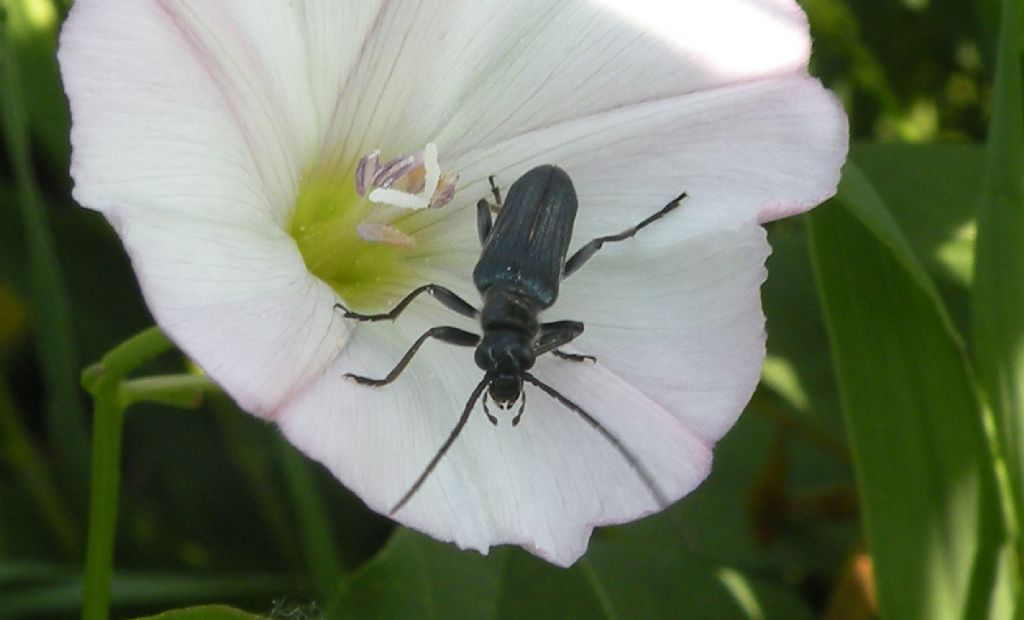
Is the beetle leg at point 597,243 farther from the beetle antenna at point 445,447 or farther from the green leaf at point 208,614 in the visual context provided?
the green leaf at point 208,614

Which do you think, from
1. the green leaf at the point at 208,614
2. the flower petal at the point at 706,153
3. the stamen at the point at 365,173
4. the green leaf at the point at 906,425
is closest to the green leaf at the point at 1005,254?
the green leaf at the point at 906,425

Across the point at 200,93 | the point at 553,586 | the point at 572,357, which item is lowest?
the point at 553,586

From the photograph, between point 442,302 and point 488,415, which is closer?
point 488,415

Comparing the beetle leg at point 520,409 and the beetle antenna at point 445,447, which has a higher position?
the beetle antenna at point 445,447

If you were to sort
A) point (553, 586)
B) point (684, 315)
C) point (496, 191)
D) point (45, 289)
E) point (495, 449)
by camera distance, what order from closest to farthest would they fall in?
point (495, 449)
point (684, 315)
point (496, 191)
point (553, 586)
point (45, 289)

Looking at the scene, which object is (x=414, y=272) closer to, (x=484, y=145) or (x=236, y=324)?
(x=484, y=145)

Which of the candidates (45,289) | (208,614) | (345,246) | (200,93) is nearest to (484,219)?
(345,246)

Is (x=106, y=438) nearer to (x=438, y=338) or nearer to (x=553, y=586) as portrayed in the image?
(x=438, y=338)
